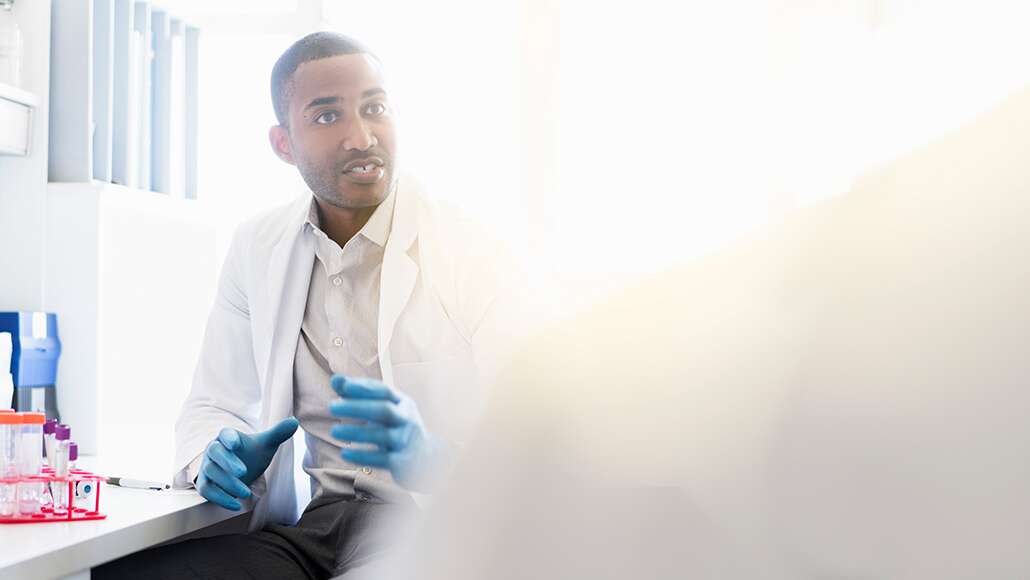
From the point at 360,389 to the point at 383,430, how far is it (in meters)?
0.03

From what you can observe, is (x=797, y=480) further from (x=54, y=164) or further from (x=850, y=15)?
(x=54, y=164)

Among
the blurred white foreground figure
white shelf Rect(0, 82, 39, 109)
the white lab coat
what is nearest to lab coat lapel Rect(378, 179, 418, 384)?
the white lab coat

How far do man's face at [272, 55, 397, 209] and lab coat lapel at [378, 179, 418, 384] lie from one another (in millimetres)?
41

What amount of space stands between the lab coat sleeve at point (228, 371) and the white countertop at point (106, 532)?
93 millimetres

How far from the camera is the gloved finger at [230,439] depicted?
87 centimetres

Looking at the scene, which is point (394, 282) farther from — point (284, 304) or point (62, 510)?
point (62, 510)

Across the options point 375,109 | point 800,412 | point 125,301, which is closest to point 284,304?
point 375,109

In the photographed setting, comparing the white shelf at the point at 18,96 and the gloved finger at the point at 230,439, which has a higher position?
the white shelf at the point at 18,96

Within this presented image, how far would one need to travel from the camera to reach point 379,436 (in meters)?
0.64

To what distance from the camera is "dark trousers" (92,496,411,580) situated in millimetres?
839

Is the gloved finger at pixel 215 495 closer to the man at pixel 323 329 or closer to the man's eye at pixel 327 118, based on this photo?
the man at pixel 323 329

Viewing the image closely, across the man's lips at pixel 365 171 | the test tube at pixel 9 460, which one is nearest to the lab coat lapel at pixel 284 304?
the man's lips at pixel 365 171

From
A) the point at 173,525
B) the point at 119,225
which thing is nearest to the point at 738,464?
the point at 173,525

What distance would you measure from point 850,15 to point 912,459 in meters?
0.20
